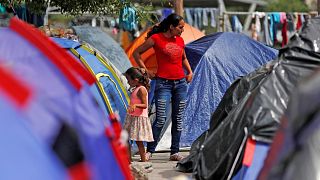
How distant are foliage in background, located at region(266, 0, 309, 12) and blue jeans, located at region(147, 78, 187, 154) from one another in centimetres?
2826

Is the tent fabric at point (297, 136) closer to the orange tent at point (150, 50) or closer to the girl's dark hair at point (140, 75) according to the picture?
the girl's dark hair at point (140, 75)

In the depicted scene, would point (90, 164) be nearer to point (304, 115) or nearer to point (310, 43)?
point (304, 115)

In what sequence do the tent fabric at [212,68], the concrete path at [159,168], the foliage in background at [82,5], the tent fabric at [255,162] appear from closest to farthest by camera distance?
the tent fabric at [255,162] → the concrete path at [159,168] → the foliage in background at [82,5] → the tent fabric at [212,68]

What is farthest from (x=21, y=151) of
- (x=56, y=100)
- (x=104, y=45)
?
(x=104, y=45)

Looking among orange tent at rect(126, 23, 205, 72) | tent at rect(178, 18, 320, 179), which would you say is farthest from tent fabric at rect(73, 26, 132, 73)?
tent at rect(178, 18, 320, 179)

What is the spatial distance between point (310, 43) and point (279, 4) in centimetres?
3360

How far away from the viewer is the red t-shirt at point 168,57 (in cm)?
855

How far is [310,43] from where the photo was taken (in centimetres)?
597

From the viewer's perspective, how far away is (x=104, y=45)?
477 inches

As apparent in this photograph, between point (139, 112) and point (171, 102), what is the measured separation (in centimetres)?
46

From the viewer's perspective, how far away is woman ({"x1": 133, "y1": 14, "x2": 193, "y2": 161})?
852 centimetres

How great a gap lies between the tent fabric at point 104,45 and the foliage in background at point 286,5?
24.8m

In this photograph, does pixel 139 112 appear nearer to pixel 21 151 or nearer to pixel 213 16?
pixel 21 151

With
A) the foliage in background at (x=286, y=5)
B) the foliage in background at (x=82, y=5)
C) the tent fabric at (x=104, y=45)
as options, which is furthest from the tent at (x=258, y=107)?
the foliage in background at (x=286, y=5)
